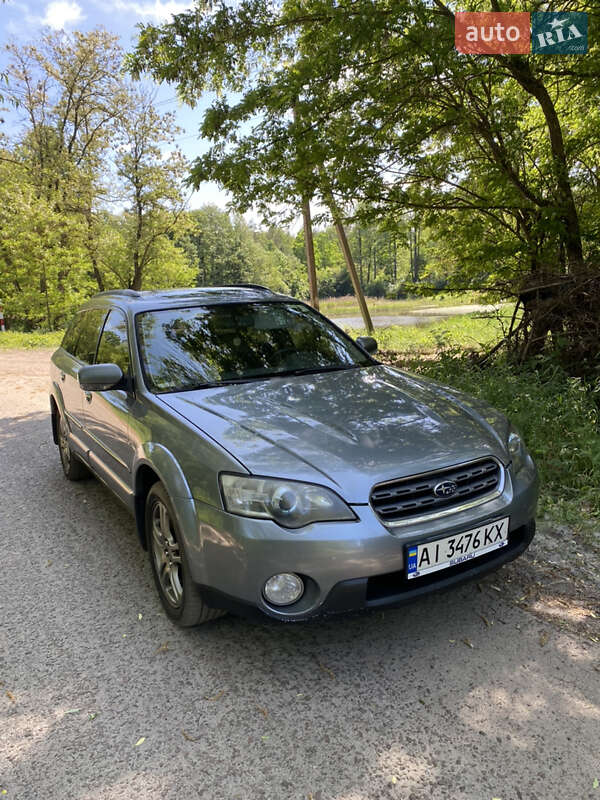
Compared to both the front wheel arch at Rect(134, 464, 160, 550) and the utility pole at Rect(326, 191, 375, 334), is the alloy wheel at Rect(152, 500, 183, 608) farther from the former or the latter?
the utility pole at Rect(326, 191, 375, 334)

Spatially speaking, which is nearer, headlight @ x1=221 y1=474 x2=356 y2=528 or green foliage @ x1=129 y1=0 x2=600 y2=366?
headlight @ x1=221 y1=474 x2=356 y2=528

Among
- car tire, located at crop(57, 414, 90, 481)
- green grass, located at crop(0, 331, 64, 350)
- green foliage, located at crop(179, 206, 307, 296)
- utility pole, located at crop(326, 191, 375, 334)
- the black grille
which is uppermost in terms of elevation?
green foliage, located at crop(179, 206, 307, 296)

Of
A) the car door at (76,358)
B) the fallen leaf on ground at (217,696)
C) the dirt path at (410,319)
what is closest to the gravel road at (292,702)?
the fallen leaf on ground at (217,696)

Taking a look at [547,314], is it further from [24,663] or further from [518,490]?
[24,663]

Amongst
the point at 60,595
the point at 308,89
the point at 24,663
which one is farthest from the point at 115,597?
the point at 308,89

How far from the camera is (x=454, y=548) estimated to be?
8.07ft

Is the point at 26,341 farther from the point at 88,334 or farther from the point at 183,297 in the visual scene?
the point at 183,297

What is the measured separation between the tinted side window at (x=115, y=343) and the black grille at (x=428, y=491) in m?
1.86

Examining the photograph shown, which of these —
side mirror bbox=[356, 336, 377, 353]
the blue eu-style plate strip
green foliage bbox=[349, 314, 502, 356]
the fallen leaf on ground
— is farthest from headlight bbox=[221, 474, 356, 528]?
green foliage bbox=[349, 314, 502, 356]

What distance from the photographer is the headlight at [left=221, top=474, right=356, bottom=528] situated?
7.54ft

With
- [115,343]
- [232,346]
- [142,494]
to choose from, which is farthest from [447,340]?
[142,494]

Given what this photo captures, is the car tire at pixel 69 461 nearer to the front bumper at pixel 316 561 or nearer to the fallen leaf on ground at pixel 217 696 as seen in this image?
the front bumper at pixel 316 561

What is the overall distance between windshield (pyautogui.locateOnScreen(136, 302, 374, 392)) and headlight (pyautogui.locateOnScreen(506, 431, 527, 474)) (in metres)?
1.16

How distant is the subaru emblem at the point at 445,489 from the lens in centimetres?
247
